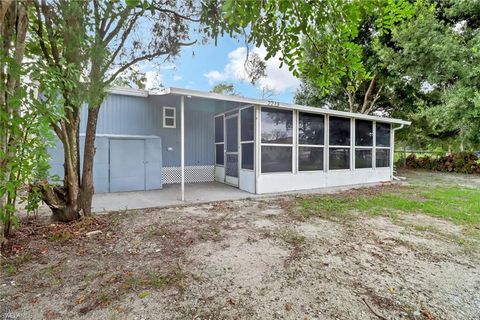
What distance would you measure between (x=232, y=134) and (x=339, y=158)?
3.68 meters

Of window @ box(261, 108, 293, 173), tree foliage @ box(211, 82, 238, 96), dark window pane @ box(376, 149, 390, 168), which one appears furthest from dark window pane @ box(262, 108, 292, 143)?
tree foliage @ box(211, 82, 238, 96)

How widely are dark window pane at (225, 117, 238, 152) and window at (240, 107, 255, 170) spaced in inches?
16.9

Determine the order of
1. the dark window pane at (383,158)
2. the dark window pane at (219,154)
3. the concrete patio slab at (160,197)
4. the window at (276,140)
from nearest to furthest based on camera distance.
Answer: the concrete patio slab at (160,197) < the window at (276,140) < the dark window pane at (219,154) < the dark window pane at (383,158)

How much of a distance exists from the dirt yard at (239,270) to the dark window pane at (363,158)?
4.71m

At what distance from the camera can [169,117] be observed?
845 cm

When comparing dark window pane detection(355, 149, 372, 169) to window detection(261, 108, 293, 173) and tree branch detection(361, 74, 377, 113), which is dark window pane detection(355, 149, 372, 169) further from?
tree branch detection(361, 74, 377, 113)

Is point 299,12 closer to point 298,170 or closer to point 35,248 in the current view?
point 35,248

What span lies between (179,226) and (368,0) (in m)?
3.73

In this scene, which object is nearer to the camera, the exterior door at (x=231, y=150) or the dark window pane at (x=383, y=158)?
the exterior door at (x=231, y=150)

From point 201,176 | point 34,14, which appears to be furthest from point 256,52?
point 201,176

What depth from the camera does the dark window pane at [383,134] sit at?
9594 mm

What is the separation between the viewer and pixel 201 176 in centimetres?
912

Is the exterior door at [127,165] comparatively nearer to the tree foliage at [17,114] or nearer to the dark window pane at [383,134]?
the tree foliage at [17,114]

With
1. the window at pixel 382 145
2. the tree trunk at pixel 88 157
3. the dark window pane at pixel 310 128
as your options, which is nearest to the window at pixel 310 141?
the dark window pane at pixel 310 128
